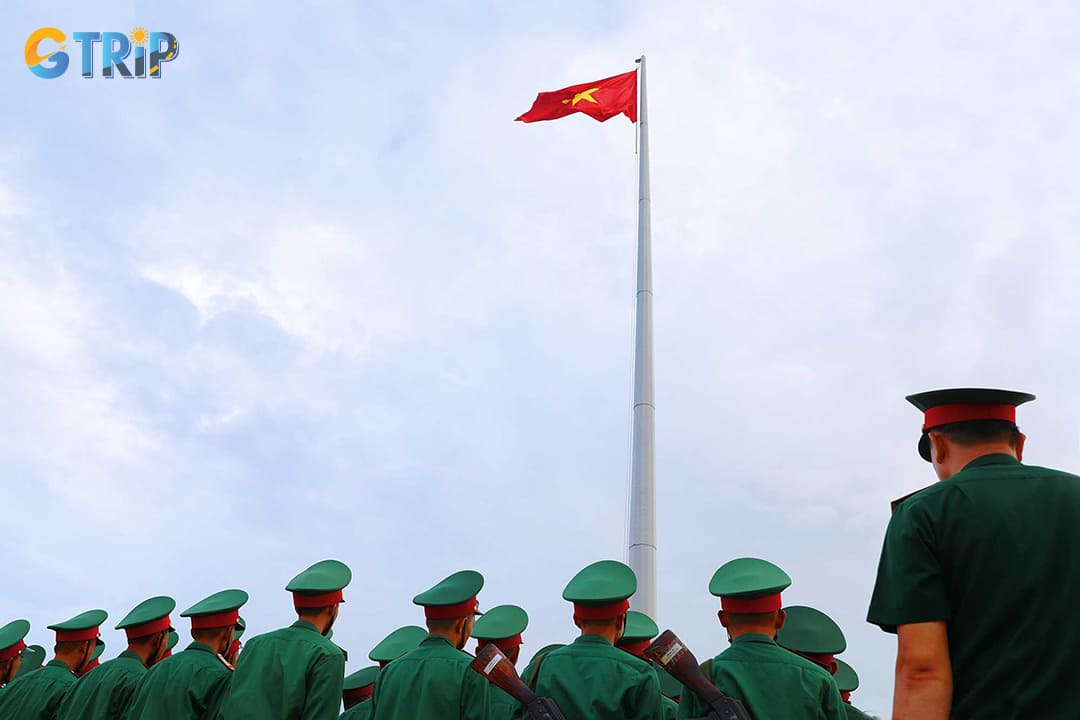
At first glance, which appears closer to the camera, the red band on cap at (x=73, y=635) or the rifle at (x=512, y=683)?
the rifle at (x=512, y=683)

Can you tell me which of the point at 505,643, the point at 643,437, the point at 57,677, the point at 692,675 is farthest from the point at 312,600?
the point at 643,437

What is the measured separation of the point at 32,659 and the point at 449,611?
581 cm

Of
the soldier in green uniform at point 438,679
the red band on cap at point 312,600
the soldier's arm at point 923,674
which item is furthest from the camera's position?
the red band on cap at point 312,600

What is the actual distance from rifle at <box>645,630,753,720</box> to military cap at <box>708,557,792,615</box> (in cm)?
48

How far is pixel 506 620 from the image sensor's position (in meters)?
7.32

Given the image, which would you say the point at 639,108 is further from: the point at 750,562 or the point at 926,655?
the point at 926,655

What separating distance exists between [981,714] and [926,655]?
0.67 feet

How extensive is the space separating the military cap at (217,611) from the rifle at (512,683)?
2.26 metres

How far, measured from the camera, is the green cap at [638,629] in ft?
23.8

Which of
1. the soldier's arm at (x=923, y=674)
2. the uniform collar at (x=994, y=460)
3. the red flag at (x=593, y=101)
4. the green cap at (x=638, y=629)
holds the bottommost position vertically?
the soldier's arm at (x=923, y=674)

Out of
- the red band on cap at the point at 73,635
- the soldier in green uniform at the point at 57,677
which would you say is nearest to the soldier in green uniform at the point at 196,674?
the soldier in green uniform at the point at 57,677

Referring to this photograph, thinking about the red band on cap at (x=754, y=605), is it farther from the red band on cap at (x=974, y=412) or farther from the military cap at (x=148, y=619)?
the military cap at (x=148, y=619)

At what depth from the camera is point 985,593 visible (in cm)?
289

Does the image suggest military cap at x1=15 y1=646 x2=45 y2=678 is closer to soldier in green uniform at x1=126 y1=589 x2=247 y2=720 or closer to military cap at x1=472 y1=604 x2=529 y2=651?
soldier in green uniform at x1=126 y1=589 x2=247 y2=720
